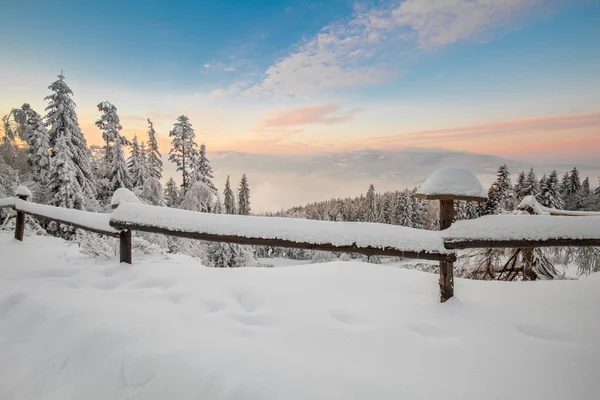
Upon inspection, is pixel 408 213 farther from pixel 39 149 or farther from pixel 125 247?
pixel 125 247

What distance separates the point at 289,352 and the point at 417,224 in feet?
188

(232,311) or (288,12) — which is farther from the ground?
(288,12)

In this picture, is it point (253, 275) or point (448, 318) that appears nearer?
point (448, 318)

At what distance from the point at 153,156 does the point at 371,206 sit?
206 ft

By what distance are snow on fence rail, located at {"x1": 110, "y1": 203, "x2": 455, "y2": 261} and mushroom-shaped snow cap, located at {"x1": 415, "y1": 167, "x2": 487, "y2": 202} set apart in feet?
1.50

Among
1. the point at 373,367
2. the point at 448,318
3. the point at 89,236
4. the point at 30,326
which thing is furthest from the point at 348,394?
the point at 89,236

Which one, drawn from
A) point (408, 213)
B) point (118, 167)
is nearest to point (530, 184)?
point (408, 213)

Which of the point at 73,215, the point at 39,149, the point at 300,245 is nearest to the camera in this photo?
the point at 300,245

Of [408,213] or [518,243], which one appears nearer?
[518,243]

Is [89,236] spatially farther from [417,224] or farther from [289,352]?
[417,224]

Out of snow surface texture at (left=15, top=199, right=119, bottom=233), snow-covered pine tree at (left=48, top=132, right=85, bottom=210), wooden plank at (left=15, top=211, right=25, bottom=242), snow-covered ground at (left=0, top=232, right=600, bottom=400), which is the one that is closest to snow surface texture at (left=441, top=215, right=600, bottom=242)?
snow-covered ground at (left=0, top=232, right=600, bottom=400)

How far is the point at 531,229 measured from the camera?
267 cm

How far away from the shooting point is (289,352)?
2043 millimetres

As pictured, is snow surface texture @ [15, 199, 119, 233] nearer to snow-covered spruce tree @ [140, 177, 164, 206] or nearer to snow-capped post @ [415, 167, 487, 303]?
snow-capped post @ [415, 167, 487, 303]
